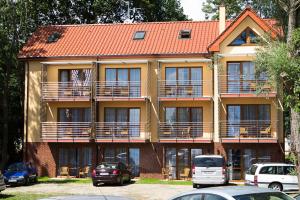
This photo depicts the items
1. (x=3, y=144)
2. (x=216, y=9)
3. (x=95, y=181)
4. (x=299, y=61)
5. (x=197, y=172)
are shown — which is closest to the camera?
(x=299, y=61)

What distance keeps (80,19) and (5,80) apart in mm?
14291

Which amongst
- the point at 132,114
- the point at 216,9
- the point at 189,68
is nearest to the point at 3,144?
the point at 132,114

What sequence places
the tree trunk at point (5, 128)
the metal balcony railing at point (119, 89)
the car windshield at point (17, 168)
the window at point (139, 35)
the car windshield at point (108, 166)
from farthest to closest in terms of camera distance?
the tree trunk at point (5, 128)
the window at point (139, 35)
the metal balcony railing at point (119, 89)
the car windshield at point (17, 168)
the car windshield at point (108, 166)

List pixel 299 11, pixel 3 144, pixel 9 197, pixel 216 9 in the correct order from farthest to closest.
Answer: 1. pixel 216 9
2. pixel 3 144
3. pixel 9 197
4. pixel 299 11

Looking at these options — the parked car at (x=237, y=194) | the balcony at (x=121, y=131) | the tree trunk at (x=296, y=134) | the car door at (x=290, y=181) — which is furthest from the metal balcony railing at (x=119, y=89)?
the parked car at (x=237, y=194)

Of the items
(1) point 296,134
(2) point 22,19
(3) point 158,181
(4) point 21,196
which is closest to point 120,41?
(2) point 22,19

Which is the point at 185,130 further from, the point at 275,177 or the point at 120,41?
the point at 275,177

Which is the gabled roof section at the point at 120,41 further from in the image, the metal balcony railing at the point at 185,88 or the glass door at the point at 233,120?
the glass door at the point at 233,120

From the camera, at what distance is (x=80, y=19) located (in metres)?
50.4

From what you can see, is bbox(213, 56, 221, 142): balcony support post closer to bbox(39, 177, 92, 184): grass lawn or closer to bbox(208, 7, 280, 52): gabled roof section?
bbox(208, 7, 280, 52): gabled roof section

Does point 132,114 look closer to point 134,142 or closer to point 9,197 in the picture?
point 134,142

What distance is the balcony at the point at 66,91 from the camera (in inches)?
1383

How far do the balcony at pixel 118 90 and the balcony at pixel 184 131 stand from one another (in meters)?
2.51

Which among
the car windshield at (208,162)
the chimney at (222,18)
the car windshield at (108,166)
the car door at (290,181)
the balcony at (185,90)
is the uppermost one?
the chimney at (222,18)
